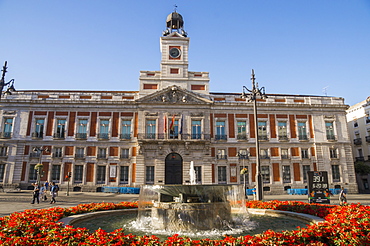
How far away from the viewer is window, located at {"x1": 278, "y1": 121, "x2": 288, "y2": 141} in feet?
108

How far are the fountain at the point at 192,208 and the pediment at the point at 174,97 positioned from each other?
891 inches

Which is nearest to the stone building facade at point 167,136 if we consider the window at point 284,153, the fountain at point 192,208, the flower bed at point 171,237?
the window at point 284,153

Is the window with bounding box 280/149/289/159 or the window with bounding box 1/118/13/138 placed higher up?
the window with bounding box 1/118/13/138

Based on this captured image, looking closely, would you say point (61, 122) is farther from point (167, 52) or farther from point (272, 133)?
point (272, 133)

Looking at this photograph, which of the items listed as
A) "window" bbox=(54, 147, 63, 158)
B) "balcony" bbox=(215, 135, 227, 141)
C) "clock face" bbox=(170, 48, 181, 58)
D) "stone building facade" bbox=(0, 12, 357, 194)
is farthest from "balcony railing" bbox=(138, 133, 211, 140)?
"clock face" bbox=(170, 48, 181, 58)

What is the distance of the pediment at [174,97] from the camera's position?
31891mm

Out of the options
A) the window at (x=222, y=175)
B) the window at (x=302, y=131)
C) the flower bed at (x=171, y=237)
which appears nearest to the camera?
the flower bed at (x=171, y=237)

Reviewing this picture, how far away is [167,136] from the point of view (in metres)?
31.0

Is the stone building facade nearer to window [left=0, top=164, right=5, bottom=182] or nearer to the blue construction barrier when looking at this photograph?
window [left=0, top=164, right=5, bottom=182]

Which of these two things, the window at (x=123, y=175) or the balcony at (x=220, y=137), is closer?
the window at (x=123, y=175)

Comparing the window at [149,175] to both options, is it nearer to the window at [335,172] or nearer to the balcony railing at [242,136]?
the balcony railing at [242,136]

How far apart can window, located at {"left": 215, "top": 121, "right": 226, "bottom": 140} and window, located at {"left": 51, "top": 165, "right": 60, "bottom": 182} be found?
1973 centimetres

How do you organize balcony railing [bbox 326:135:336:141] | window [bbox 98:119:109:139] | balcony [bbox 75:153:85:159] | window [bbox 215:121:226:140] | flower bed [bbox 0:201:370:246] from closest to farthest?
flower bed [bbox 0:201:370:246] → balcony [bbox 75:153:85:159] → window [bbox 98:119:109:139] → window [bbox 215:121:226:140] → balcony railing [bbox 326:135:336:141]

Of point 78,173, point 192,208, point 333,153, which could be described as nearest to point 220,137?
point 333,153
